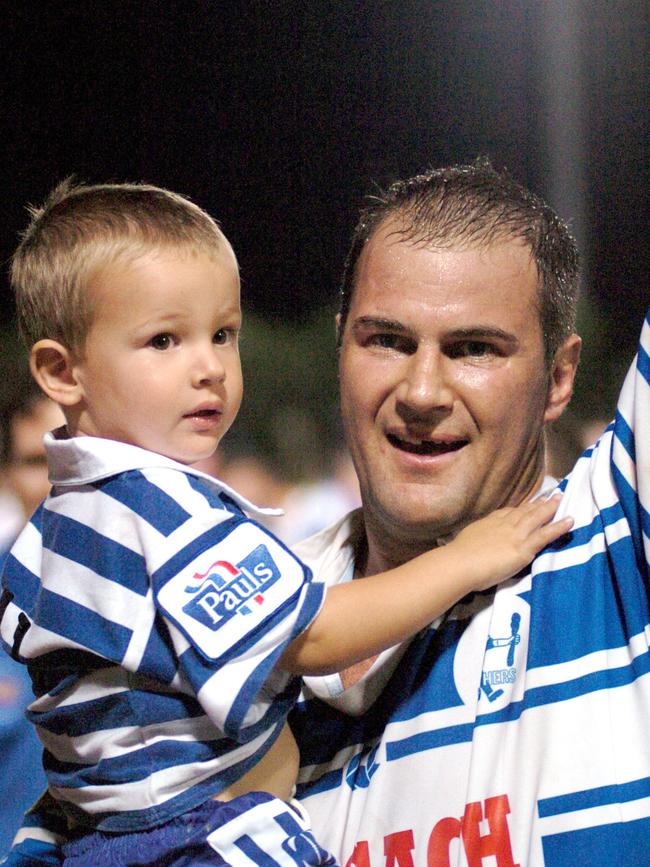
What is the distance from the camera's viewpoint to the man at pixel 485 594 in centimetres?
105

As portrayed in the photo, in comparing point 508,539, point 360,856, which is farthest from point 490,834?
point 508,539

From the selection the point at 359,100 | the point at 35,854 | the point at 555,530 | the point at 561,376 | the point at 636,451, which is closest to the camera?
the point at 636,451

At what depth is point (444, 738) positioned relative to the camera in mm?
1147

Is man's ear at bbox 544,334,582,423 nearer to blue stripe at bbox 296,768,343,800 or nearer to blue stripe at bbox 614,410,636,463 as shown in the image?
blue stripe at bbox 614,410,636,463

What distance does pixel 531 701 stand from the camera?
1.09 metres

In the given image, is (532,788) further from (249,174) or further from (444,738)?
(249,174)

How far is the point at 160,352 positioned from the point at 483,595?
0.45 meters

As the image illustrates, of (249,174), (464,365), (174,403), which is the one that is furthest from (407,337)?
(249,174)

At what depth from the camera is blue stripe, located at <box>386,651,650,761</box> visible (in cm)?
105

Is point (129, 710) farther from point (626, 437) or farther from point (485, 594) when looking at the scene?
point (626, 437)

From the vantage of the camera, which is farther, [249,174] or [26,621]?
[249,174]

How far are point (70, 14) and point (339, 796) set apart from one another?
2035 millimetres

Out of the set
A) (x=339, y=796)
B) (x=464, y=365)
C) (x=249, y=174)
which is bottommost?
(x=339, y=796)

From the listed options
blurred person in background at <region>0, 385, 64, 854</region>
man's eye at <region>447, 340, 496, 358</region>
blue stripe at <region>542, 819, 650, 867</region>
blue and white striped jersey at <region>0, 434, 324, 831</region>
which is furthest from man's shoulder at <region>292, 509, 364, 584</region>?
blurred person in background at <region>0, 385, 64, 854</region>
